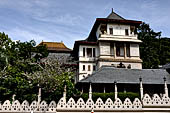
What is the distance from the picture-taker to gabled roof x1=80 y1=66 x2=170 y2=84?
64.6 feet

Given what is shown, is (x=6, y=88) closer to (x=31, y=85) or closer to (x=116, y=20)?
(x=31, y=85)

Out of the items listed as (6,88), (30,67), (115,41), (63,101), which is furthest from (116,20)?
(63,101)

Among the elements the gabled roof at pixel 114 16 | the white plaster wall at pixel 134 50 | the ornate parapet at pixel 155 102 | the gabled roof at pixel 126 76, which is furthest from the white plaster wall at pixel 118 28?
the ornate parapet at pixel 155 102

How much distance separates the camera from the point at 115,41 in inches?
1200

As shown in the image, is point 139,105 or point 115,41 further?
point 115,41

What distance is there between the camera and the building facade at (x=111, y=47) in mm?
29891

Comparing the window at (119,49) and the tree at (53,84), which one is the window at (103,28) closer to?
the window at (119,49)

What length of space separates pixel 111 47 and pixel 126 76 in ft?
35.1

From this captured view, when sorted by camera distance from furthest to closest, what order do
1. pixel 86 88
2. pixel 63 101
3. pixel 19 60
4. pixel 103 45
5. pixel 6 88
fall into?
pixel 103 45, pixel 19 60, pixel 86 88, pixel 6 88, pixel 63 101

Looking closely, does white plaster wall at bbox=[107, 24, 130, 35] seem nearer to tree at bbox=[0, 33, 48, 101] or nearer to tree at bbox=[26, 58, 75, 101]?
tree at bbox=[0, 33, 48, 101]

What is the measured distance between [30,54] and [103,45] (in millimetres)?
12129

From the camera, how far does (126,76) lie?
21.0 m

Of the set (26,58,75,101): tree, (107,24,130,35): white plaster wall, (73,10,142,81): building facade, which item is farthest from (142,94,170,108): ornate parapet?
(107,24,130,35): white plaster wall

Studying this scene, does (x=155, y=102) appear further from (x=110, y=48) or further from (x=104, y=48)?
(x=110, y=48)
